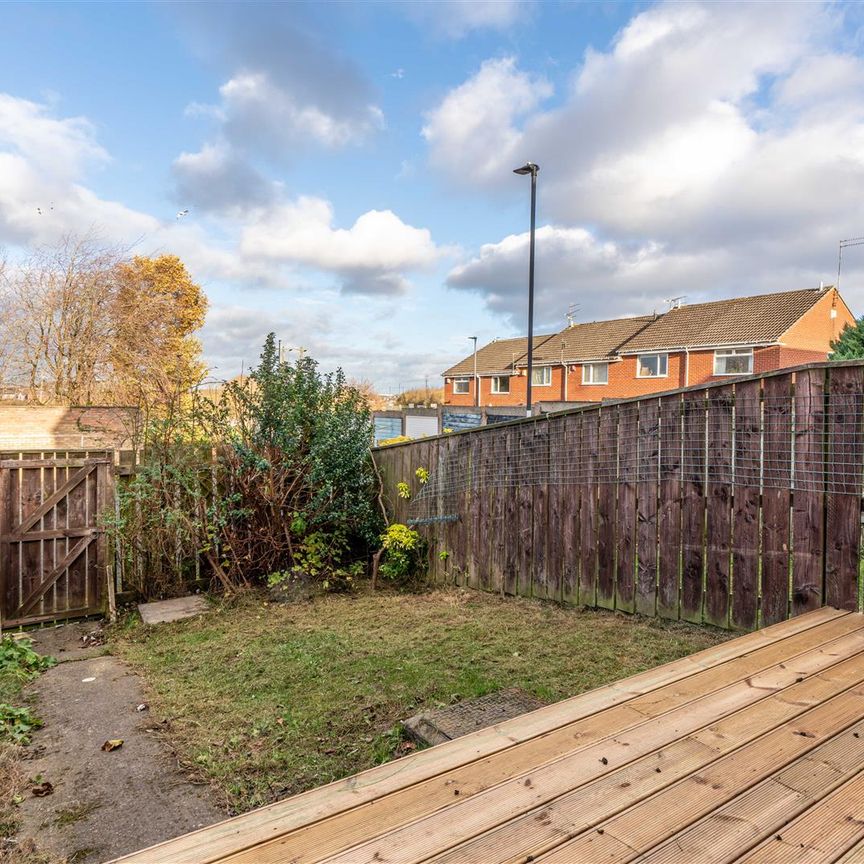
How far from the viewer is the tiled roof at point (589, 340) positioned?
26109 mm

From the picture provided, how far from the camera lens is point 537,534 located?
4.69 m

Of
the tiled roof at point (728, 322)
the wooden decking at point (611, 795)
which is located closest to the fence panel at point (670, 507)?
the wooden decking at point (611, 795)

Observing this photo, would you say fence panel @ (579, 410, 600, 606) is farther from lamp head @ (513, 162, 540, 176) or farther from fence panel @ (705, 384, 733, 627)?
lamp head @ (513, 162, 540, 176)

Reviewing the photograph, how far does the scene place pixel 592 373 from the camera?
26.4 m

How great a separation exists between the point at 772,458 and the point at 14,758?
4.17 meters

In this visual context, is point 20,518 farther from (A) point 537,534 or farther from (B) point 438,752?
(B) point 438,752

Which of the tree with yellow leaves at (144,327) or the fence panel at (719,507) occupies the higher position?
the tree with yellow leaves at (144,327)

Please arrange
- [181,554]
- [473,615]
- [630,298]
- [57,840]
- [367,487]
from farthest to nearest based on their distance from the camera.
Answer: [630,298], [367,487], [181,554], [473,615], [57,840]

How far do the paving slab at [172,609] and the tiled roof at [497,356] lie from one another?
993 inches

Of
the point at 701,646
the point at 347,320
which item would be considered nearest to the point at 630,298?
A: the point at 347,320

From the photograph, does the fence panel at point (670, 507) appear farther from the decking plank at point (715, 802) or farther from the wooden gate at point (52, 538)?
the wooden gate at point (52, 538)

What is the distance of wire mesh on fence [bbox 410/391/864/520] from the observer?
290cm

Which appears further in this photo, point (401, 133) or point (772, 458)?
point (401, 133)

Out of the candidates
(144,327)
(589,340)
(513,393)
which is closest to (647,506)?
(144,327)
